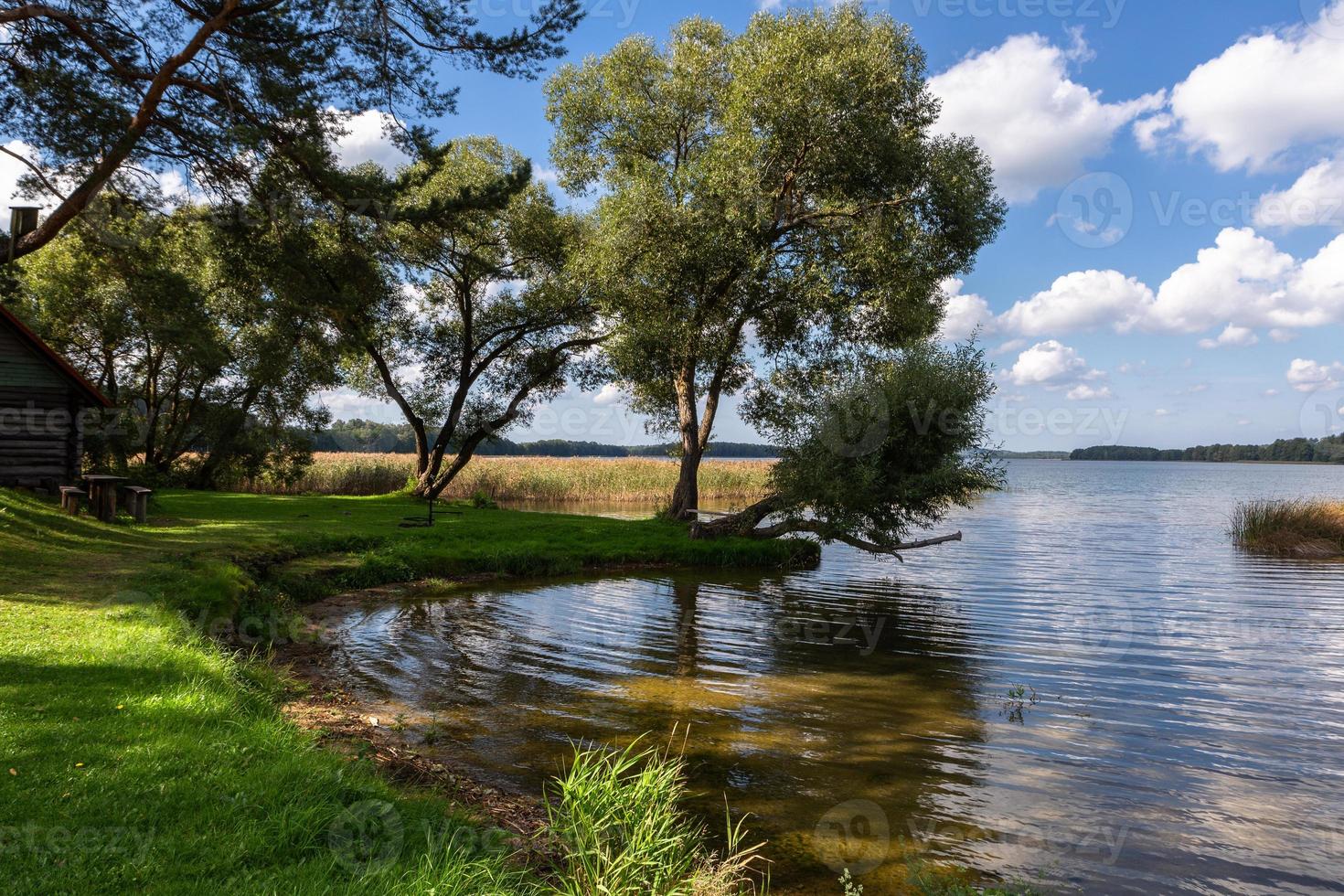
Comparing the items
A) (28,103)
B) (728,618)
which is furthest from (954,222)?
(28,103)

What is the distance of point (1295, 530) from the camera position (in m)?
32.1

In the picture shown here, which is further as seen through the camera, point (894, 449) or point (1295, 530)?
point (1295, 530)

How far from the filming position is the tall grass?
525 centimetres

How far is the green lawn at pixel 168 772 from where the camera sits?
4672 mm

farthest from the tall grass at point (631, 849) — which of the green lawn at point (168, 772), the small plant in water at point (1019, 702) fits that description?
the small plant in water at point (1019, 702)

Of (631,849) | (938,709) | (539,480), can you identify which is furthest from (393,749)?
(539,480)

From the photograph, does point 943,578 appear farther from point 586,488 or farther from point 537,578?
point 586,488

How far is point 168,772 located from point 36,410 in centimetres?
1963

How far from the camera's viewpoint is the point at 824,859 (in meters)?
6.56

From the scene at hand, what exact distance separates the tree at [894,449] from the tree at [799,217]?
9.22 ft

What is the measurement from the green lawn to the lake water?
216 centimetres

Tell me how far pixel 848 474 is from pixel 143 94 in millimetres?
17551

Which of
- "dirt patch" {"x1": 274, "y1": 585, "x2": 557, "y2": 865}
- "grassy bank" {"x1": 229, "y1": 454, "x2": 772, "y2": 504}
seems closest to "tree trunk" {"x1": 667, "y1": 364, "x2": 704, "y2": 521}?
"grassy bank" {"x1": 229, "y1": 454, "x2": 772, "y2": 504}

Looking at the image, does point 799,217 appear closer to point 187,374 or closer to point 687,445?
point 687,445
